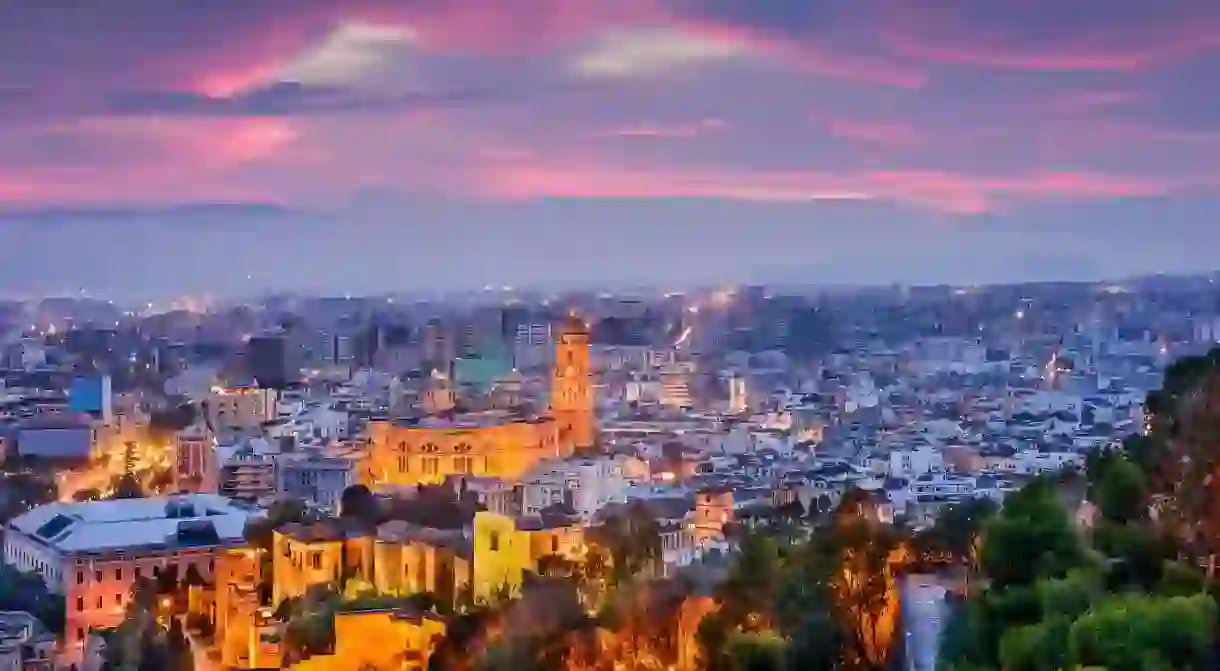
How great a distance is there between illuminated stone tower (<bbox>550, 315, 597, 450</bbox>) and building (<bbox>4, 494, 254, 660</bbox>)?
5464 mm

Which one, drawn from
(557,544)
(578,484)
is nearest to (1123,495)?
(557,544)

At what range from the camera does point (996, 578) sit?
4637mm

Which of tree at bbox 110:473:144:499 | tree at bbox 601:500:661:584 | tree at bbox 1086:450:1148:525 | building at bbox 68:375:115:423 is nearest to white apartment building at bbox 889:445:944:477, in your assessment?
tree at bbox 601:500:661:584

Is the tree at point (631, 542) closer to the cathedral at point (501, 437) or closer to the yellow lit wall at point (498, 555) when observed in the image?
the yellow lit wall at point (498, 555)

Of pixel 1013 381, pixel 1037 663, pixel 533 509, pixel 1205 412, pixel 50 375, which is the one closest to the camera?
pixel 1037 663

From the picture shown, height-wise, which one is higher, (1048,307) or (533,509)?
(1048,307)

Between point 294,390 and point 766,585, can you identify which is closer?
point 766,585

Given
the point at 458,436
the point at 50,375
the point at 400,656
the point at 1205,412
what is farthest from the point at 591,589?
the point at 50,375

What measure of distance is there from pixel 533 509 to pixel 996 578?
7.33m

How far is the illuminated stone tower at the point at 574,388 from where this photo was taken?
53.4 feet

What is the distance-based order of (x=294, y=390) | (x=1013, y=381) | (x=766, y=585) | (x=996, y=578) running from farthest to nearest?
(x=294, y=390), (x=1013, y=381), (x=766, y=585), (x=996, y=578)

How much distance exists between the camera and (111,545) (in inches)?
393

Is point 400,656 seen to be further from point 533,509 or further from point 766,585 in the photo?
point 533,509

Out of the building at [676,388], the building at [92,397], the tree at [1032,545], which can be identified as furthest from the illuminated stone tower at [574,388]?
the tree at [1032,545]
